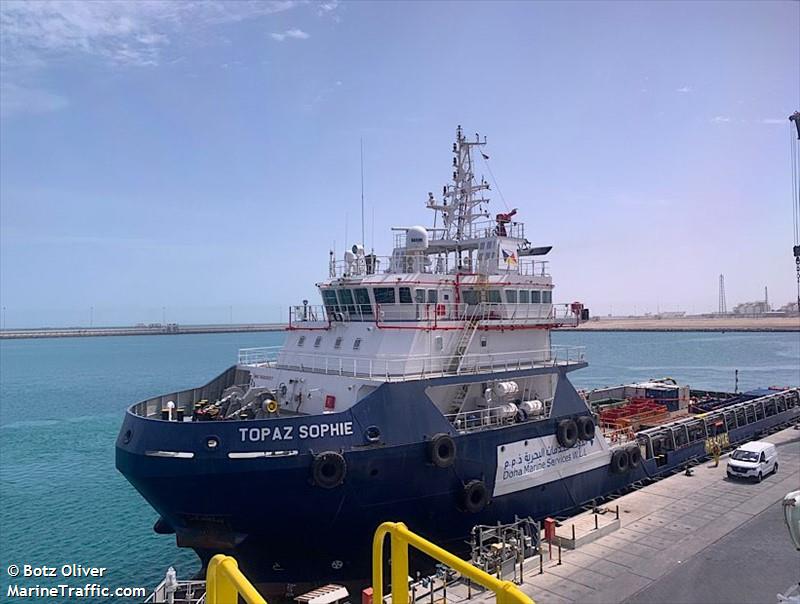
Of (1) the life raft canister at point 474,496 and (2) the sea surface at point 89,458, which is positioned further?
(2) the sea surface at point 89,458

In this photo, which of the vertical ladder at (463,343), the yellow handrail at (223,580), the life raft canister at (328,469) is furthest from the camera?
the vertical ladder at (463,343)

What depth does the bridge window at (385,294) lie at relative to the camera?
52.8ft

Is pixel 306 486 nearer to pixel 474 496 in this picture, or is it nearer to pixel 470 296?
pixel 474 496

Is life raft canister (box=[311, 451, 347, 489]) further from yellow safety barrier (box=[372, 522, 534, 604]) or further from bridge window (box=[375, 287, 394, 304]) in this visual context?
yellow safety barrier (box=[372, 522, 534, 604])

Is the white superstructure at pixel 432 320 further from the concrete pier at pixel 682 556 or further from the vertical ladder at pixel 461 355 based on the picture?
the concrete pier at pixel 682 556

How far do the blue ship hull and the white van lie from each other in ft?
31.9

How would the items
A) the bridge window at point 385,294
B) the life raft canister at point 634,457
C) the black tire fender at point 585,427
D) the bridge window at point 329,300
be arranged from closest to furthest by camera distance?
the bridge window at point 385,294, the black tire fender at point 585,427, the bridge window at point 329,300, the life raft canister at point 634,457

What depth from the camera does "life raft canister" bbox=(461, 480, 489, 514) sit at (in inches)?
555

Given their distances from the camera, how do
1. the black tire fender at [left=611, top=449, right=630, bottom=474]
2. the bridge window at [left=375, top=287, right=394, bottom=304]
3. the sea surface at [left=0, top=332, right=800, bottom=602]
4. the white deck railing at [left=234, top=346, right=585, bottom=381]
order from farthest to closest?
the sea surface at [left=0, top=332, right=800, bottom=602]
the black tire fender at [left=611, top=449, right=630, bottom=474]
the bridge window at [left=375, top=287, right=394, bottom=304]
the white deck railing at [left=234, top=346, right=585, bottom=381]

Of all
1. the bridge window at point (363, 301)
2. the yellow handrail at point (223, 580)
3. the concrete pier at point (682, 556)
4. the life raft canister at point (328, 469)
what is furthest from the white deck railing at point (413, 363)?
the yellow handrail at point (223, 580)

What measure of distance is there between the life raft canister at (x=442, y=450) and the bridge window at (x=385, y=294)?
4.17 m

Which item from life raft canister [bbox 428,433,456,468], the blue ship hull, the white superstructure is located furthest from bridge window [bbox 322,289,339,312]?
life raft canister [bbox 428,433,456,468]

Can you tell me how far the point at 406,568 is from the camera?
422 centimetres

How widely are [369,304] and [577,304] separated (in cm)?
697
